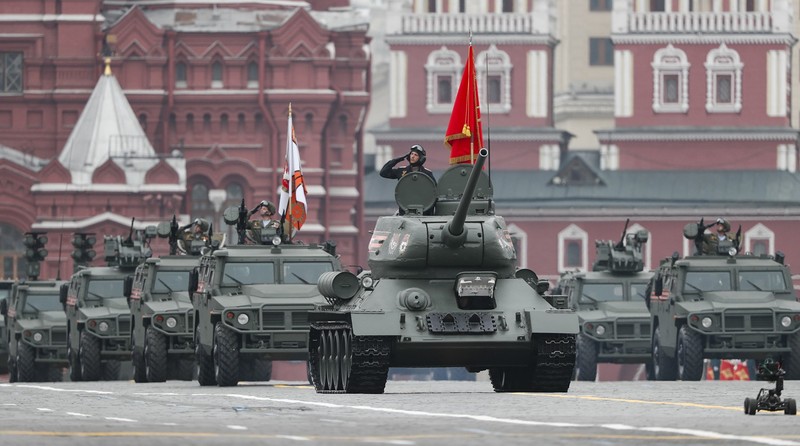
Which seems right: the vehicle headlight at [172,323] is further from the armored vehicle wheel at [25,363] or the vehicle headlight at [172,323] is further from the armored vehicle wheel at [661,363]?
the armored vehicle wheel at [25,363]

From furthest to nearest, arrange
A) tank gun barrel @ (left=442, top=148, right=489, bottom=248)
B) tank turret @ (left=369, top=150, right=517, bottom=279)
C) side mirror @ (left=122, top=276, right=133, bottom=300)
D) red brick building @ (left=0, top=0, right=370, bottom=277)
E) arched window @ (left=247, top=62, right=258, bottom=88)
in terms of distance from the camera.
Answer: arched window @ (left=247, top=62, right=258, bottom=88)
red brick building @ (left=0, top=0, right=370, bottom=277)
side mirror @ (left=122, top=276, right=133, bottom=300)
tank turret @ (left=369, top=150, right=517, bottom=279)
tank gun barrel @ (left=442, top=148, right=489, bottom=248)

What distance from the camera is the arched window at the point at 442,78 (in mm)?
110938

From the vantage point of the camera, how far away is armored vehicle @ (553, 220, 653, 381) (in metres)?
42.7

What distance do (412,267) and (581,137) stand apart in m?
114

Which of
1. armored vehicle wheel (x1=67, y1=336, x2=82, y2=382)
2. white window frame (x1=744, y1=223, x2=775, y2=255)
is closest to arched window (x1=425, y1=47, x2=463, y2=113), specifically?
white window frame (x1=744, y1=223, x2=775, y2=255)

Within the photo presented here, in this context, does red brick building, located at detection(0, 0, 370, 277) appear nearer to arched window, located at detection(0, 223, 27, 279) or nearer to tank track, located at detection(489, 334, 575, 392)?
arched window, located at detection(0, 223, 27, 279)

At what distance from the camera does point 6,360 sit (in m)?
50.7

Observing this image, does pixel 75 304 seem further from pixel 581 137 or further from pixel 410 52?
pixel 581 137

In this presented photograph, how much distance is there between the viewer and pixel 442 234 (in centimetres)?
2733

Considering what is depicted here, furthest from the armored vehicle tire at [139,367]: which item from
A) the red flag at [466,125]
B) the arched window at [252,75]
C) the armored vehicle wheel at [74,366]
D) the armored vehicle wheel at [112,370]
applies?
the arched window at [252,75]

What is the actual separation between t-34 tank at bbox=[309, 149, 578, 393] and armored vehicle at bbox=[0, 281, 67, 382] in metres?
16.7

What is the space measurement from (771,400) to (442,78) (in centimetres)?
9073

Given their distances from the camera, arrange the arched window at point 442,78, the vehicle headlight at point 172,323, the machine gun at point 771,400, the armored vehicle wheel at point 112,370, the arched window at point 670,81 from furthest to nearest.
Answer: the arched window at point 442,78, the arched window at point 670,81, the armored vehicle wheel at point 112,370, the vehicle headlight at point 172,323, the machine gun at point 771,400

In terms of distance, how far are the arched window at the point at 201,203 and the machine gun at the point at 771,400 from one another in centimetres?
6652
